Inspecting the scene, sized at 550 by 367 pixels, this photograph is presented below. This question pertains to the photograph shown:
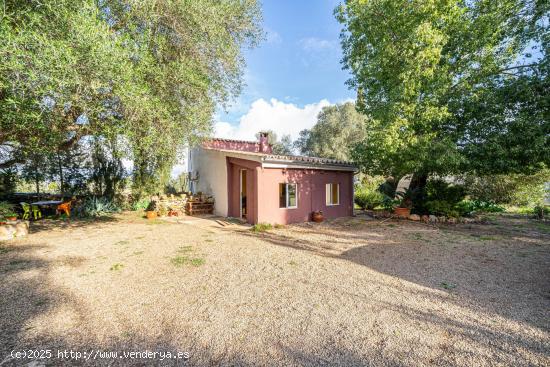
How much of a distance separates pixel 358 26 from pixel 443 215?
8975 millimetres

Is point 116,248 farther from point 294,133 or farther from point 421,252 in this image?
point 294,133

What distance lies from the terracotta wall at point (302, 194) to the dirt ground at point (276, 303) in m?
2.98

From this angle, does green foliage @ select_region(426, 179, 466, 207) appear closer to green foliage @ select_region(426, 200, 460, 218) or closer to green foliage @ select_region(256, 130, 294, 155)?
green foliage @ select_region(426, 200, 460, 218)

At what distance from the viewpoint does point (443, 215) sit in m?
11.2

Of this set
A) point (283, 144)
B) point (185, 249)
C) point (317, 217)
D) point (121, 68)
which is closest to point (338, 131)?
point (283, 144)

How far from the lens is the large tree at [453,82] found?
355 inches

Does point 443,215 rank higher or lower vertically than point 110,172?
lower

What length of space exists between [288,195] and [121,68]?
24.3 feet

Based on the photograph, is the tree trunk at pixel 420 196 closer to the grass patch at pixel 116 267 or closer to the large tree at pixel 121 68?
the large tree at pixel 121 68

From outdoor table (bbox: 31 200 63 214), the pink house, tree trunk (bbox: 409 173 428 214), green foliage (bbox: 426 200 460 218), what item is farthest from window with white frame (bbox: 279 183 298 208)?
outdoor table (bbox: 31 200 63 214)

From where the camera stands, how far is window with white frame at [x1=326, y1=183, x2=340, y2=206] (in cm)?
1241

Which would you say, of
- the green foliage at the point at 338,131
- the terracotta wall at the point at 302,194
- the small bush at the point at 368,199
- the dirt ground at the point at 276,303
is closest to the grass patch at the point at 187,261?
the dirt ground at the point at 276,303

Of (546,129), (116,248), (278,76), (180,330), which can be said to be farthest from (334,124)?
(180,330)

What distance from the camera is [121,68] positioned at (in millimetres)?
5543
